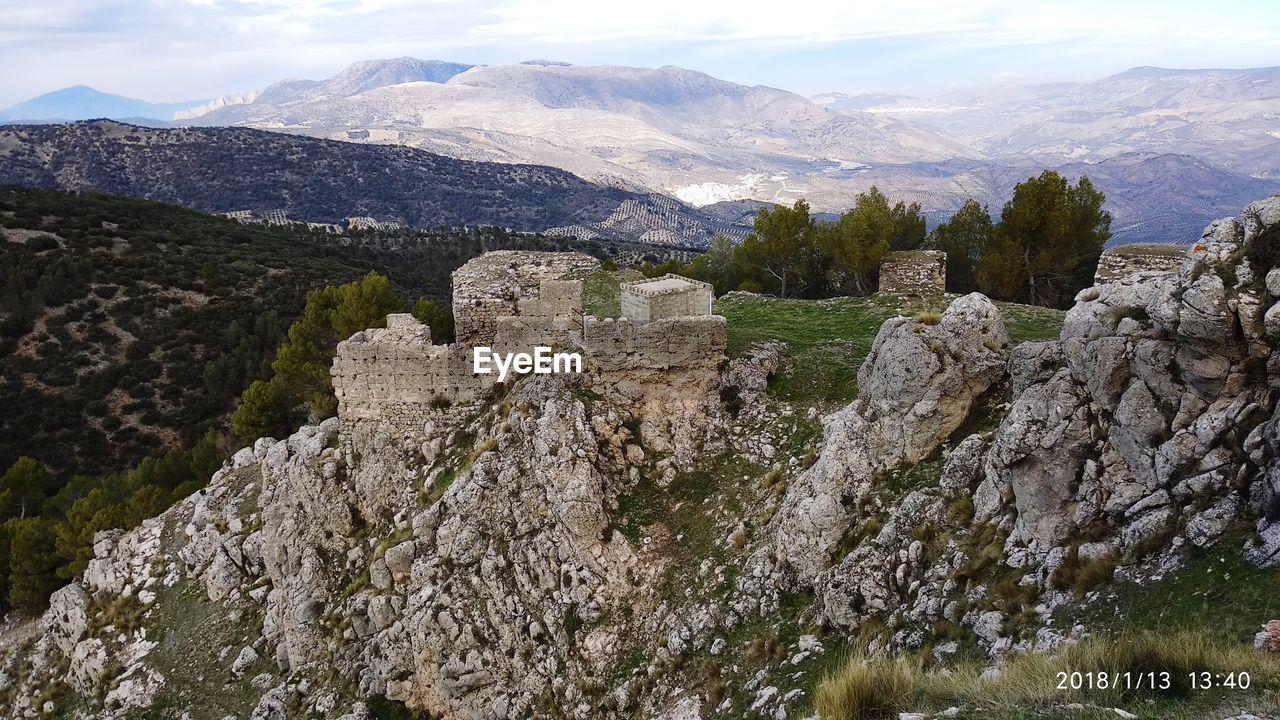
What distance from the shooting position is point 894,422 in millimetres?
10430

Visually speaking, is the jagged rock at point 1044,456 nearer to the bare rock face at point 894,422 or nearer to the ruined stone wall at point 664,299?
the bare rock face at point 894,422

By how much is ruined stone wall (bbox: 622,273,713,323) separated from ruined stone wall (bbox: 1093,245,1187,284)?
35.2 ft

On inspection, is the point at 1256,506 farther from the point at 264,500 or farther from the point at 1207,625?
the point at 264,500

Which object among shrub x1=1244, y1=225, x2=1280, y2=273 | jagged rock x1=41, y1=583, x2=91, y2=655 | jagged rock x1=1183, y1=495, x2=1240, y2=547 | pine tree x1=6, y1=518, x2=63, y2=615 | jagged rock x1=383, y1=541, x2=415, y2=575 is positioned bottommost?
pine tree x1=6, y1=518, x2=63, y2=615

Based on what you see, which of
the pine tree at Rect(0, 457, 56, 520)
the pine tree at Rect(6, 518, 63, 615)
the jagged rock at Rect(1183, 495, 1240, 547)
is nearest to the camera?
the jagged rock at Rect(1183, 495, 1240, 547)

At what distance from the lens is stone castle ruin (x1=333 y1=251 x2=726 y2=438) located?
14.0 meters

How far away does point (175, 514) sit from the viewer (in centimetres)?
1952

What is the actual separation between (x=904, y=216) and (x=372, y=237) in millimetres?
69785

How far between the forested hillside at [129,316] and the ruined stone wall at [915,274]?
33245 mm

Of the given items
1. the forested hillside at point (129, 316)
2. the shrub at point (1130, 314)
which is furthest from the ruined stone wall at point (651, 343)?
the forested hillside at point (129, 316)

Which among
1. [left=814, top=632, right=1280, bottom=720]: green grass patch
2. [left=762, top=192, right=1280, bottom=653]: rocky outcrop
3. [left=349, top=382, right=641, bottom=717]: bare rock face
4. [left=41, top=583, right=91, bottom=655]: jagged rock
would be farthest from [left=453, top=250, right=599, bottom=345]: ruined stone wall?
[left=814, top=632, right=1280, bottom=720]: green grass patch

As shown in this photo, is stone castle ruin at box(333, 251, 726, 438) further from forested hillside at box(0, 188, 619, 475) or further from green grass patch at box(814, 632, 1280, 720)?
forested hillside at box(0, 188, 619, 475)

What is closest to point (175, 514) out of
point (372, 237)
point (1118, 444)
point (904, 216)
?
point (1118, 444)

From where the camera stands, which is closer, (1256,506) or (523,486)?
(1256,506)
